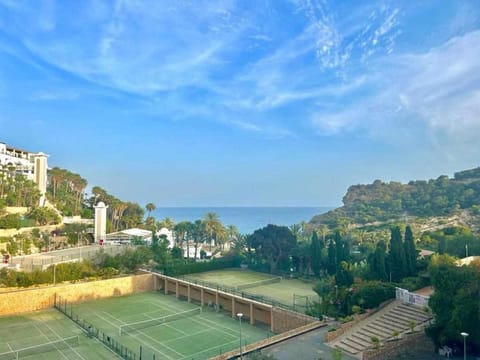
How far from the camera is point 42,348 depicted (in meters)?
22.6

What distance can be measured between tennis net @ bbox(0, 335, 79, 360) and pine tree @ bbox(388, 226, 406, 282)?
71.8 ft

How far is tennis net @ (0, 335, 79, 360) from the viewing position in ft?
70.0

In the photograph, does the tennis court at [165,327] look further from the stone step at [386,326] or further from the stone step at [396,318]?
the stone step at [396,318]

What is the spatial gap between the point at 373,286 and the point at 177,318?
1564cm

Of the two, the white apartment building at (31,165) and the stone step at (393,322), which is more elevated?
the white apartment building at (31,165)

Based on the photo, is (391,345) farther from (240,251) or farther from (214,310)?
(240,251)

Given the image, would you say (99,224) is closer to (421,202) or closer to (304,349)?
(304,349)

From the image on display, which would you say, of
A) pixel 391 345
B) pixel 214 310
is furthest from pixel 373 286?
pixel 214 310

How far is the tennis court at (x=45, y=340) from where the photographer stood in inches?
853

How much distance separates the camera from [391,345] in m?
17.2

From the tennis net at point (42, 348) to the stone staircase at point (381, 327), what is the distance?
1634cm

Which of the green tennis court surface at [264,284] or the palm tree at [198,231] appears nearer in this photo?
the green tennis court surface at [264,284]

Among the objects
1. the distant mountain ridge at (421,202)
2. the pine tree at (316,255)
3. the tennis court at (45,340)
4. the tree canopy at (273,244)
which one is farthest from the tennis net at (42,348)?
the distant mountain ridge at (421,202)

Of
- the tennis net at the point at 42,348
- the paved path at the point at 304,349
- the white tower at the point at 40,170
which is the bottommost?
the tennis net at the point at 42,348
